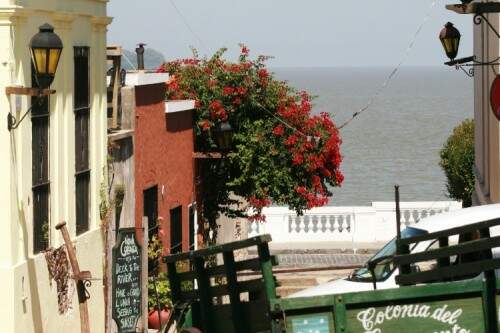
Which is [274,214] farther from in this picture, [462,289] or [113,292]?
[462,289]

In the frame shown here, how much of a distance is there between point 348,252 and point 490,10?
72.6 ft

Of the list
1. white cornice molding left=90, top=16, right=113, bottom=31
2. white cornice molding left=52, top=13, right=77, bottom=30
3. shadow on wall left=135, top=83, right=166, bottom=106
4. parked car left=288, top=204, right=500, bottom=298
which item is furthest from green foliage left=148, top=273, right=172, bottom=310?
parked car left=288, top=204, right=500, bottom=298

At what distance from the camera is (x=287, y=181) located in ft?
87.8

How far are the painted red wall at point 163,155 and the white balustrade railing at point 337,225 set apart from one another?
13.3 metres

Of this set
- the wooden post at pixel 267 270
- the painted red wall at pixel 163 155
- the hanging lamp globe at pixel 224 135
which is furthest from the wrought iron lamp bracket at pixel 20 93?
the hanging lamp globe at pixel 224 135

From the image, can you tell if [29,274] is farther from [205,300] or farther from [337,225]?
[337,225]

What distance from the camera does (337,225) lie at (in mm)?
39625

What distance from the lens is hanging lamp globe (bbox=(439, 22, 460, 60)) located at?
20.9 metres

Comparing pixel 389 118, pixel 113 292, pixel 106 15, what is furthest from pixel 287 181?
pixel 389 118

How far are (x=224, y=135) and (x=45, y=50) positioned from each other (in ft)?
36.0

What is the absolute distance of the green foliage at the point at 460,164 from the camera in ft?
143

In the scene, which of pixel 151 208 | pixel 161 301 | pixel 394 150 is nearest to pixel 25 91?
pixel 161 301

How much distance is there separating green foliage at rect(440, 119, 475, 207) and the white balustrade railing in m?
3.92

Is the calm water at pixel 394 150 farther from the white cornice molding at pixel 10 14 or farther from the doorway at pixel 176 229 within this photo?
the white cornice molding at pixel 10 14
